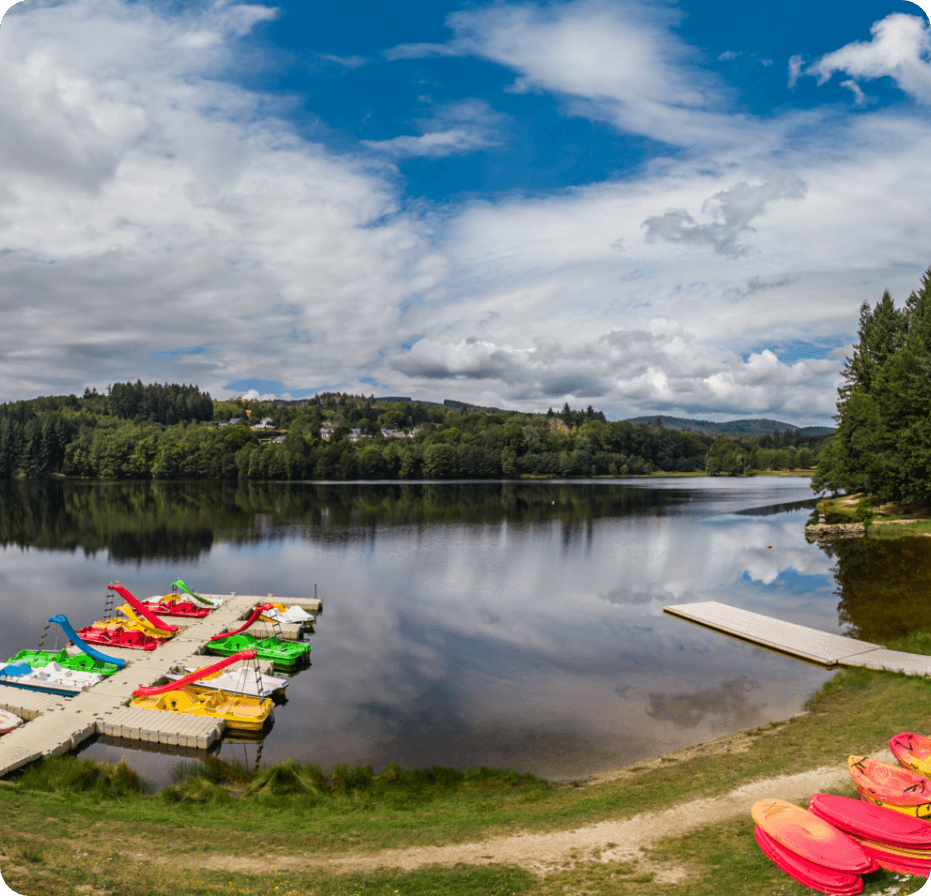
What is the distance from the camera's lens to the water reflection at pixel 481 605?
1856cm

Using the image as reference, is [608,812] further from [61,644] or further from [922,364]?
[922,364]

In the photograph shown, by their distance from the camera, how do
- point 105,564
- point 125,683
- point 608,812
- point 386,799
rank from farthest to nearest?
point 105,564
point 125,683
point 386,799
point 608,812

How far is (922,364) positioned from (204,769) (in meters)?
53.1

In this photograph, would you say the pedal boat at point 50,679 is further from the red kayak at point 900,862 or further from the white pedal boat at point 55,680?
the red kayak at point 900,862

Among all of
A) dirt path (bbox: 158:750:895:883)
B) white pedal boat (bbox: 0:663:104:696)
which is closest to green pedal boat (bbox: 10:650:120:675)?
white pedal boat (bbox: 0:663:104:696)

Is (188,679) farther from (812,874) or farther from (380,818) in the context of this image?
(812,874)

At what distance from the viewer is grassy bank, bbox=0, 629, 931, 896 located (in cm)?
895

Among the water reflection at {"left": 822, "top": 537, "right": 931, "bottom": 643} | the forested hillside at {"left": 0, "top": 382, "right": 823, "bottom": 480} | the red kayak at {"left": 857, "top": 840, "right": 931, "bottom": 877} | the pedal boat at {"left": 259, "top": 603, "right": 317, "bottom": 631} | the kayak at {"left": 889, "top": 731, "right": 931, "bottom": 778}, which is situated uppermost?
the forested hillside at {"left": 0, "top": 382, "right": 823, "bottom": 480}

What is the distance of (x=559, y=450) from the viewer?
155 metres

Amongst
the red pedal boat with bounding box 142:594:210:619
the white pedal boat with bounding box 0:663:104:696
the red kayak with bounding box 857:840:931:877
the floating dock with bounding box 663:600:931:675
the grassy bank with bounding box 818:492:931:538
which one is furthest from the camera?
the grassy bank with bounding box 818:492:931:538

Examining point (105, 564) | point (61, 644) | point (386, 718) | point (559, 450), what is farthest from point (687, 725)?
point (559, 450)

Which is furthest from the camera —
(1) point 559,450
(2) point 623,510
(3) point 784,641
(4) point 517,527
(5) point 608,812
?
(1) point 559,450

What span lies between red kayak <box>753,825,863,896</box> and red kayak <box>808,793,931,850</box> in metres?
1.00

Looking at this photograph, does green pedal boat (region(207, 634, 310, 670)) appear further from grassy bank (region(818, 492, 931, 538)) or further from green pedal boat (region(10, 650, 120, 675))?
grassy bank (region(818, 492, 931, 538))
